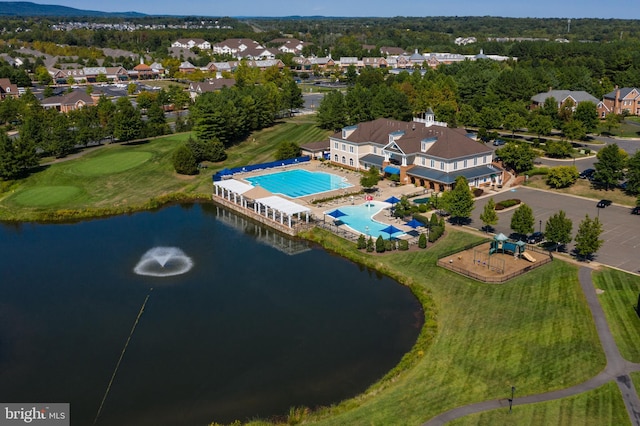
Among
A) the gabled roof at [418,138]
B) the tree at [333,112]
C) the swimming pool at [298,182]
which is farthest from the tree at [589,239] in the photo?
the tree at [333,112]

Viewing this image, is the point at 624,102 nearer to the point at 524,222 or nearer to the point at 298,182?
the point at 298,182

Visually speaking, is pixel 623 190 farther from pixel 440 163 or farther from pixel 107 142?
pixel 107 142

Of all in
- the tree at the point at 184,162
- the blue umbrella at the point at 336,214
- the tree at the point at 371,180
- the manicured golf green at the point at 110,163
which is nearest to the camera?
the blue umbrella at the point at 336,214

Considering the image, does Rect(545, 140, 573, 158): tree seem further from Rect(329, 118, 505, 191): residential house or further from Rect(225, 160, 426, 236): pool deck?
Rect(225, 160, 426, 236): pool deck

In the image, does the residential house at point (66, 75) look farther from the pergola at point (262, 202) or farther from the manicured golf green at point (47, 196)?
the pergola at point (262, 202)

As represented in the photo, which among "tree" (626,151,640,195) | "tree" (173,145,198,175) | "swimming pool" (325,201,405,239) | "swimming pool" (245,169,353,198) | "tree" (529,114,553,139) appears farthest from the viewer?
"tree" (529,114,553,139)

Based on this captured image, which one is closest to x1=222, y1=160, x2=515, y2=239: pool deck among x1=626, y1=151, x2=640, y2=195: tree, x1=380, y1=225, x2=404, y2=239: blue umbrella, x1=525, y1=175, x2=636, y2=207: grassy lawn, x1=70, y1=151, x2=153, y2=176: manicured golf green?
x1=380, y1=225, x2=404, y2=239: blue umbrella

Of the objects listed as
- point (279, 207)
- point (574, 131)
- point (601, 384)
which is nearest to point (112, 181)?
point (279, 207)
